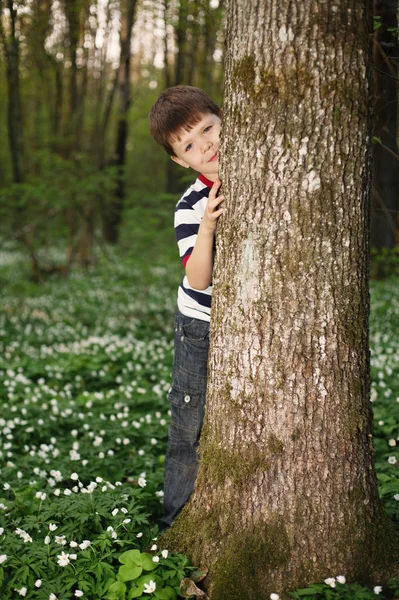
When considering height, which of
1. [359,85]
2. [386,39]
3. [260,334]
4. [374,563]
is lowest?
[374,563]

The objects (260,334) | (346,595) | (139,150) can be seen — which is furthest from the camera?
(139,150)

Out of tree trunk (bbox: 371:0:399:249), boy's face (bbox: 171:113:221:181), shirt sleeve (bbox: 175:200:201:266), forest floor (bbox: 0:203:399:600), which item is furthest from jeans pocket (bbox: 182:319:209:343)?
tree trunk (bbox: 371:0:399:249)

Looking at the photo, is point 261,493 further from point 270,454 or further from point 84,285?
point 84,285

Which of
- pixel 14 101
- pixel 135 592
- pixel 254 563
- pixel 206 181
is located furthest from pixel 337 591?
pixel 14 101

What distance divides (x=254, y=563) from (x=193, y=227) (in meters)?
1.73

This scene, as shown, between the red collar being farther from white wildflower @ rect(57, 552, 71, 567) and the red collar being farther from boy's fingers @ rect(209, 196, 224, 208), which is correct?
white wildflower @ rect(57, 552, 71, 567)

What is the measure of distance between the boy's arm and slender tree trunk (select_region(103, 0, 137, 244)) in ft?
32.5

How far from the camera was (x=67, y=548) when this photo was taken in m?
2.90

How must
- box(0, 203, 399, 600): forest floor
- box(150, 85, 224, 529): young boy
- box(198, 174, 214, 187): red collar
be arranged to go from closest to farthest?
box(0, 203, 399, 600): forest floor → box(150, 85, 224, 529): young boy → box(198, 174, 214, 187): red collar

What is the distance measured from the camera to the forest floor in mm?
2727

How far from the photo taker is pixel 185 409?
3.24 m

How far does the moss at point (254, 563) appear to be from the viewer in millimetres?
2562

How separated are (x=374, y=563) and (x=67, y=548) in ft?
5.11

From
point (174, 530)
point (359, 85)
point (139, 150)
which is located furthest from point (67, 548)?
point (139, 150)
